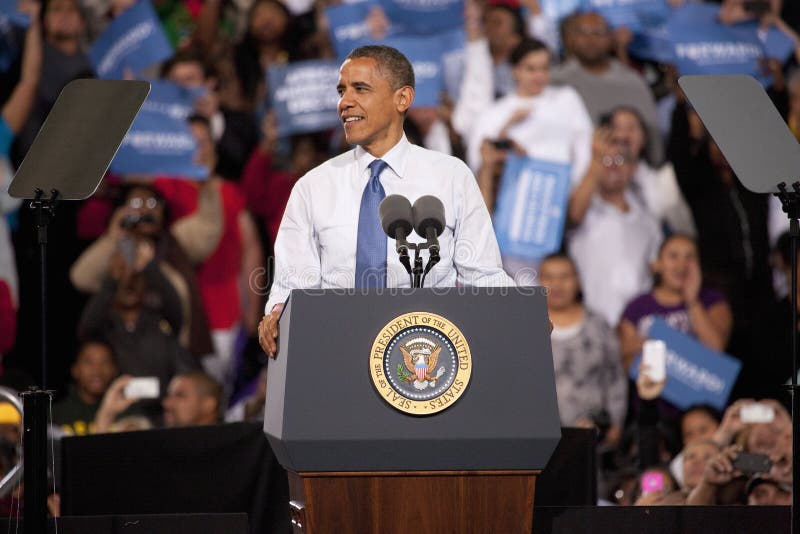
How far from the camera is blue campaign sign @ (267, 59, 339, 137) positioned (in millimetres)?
6582

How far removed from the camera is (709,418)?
20.7ft

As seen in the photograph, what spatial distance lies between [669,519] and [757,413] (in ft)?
10.3

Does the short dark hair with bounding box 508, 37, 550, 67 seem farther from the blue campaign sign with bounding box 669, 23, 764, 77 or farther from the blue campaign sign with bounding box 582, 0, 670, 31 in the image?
the blue campaign sign with bounding box 669, 23, 764, 77

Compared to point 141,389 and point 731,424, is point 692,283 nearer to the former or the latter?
point 731,424

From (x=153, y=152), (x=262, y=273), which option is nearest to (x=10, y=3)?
(x=153, y=152)

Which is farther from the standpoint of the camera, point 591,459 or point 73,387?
point 73,387

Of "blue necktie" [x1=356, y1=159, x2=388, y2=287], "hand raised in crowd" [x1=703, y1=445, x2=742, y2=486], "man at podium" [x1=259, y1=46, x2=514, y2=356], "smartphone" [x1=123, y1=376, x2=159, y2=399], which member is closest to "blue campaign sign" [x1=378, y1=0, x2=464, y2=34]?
"smartphone" [x1=123, y1=376, x2=159, y2=399]

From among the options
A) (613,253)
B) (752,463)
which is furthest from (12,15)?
(752,463)

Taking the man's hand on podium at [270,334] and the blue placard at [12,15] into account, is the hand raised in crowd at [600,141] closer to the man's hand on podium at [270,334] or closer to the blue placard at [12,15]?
the blue placard at [12,15]

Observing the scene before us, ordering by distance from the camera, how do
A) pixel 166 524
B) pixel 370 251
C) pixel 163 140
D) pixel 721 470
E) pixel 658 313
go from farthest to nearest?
pixel 163 140
pixel 658 313
pixel 721 470
pixel 166 524
pixel 370 251

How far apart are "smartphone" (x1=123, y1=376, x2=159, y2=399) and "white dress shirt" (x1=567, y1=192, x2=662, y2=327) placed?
103 inches

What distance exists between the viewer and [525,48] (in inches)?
260

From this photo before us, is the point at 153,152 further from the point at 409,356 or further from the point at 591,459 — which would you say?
the point at 409,356

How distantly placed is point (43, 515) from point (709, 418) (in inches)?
173
